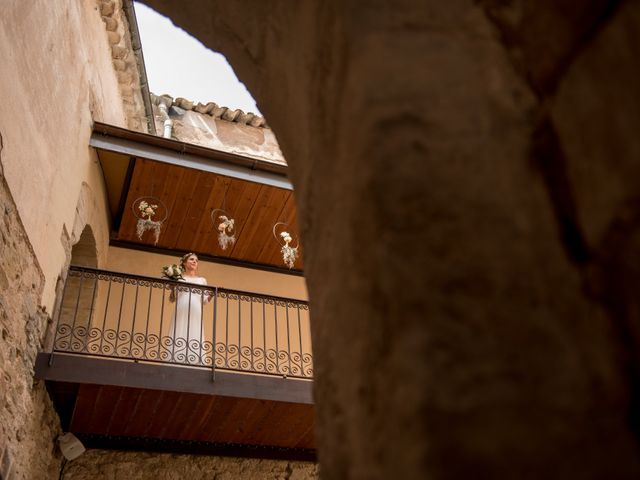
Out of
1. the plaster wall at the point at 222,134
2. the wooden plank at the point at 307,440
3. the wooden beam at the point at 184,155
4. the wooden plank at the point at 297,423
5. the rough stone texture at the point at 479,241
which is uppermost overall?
the rough stone texture at the point at 479,241

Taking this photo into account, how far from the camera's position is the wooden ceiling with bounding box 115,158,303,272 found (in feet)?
28.0

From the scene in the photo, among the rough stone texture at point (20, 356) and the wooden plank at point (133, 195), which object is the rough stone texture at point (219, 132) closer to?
the wooden plank at point (133, 195)

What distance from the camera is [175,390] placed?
20.4 feet

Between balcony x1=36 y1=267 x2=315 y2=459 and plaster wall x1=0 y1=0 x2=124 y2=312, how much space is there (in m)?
0.74

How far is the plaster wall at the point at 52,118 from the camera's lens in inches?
217

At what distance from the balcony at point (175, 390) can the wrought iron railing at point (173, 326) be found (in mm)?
25

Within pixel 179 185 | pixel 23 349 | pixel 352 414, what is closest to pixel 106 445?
pixel 23 349

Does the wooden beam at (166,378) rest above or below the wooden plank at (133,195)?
above

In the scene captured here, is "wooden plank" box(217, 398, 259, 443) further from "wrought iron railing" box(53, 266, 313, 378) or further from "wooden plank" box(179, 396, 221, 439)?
"wrought iron railing" box(53, 266, 313, 378)

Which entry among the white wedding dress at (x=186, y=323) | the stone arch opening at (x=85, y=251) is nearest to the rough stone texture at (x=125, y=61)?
the stone arch opening at (x=85, y=251)

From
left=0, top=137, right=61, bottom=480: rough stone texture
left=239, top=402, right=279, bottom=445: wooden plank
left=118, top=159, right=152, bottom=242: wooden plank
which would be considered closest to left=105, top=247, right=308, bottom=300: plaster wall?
left=118, top=159, right=152, bottom=242: wooden plank

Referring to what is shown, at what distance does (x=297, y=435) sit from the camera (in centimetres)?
756

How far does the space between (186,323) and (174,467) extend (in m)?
1.69

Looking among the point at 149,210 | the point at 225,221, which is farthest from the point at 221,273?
the point at 149,210
